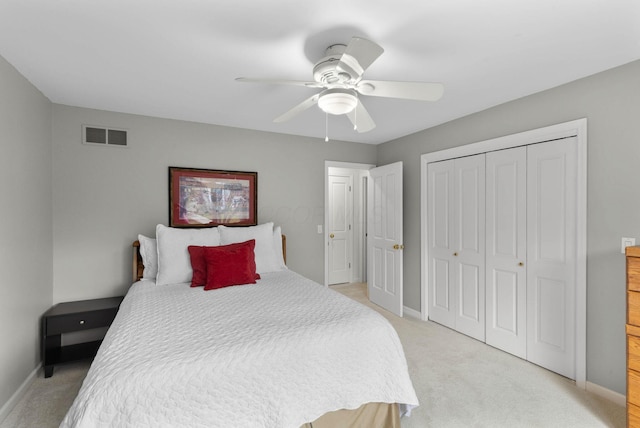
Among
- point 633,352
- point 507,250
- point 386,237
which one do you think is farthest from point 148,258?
point 633,352

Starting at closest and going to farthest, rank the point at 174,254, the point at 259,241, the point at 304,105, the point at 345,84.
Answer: the point at 345,84, the point at 304,105, the point at 174,254, the point at 259,241

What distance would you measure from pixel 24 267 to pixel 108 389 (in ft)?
5.76

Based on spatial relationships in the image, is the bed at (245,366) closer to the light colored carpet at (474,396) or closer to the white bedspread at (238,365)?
the white bedspread at (238,365)

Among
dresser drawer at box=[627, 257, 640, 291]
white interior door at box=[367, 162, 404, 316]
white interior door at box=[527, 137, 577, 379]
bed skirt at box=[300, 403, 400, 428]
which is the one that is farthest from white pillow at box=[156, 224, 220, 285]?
dresser drawer at box=[627, 257, 640, 291]

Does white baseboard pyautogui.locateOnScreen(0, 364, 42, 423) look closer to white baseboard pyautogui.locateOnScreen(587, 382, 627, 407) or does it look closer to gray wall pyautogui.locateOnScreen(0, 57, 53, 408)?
gray wall pyautogui.locateOnScreen(0, 57, 53, 408)

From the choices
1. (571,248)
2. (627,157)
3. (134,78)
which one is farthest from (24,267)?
(627,157)

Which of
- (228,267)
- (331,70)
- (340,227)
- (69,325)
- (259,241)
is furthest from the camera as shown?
(340,227)

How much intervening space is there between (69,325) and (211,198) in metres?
1.72

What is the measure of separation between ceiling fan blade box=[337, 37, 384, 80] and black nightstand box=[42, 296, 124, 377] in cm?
282

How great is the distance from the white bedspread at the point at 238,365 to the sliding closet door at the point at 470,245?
5.77ft

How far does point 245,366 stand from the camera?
1497 millimetres

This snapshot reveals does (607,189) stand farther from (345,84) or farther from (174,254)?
(174,254)

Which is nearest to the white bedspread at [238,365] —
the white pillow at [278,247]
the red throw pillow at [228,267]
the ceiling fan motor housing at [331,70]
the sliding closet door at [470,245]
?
the red throw pillow at [228,267]

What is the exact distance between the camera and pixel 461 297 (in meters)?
3.41
